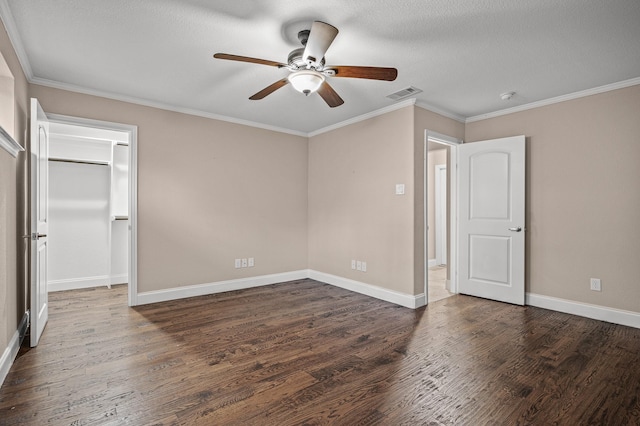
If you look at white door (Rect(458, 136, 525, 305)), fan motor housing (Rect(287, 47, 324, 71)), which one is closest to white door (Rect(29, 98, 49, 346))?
fan motor housing (Rect(287, 47, 324, 71))

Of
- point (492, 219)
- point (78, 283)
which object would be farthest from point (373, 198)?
point (78, 283)

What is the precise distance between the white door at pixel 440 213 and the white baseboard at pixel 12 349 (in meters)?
6.37

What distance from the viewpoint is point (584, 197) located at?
3572 millimetres

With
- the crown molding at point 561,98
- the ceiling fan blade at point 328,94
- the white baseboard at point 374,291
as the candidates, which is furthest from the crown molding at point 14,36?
the crown molding at point 561,98

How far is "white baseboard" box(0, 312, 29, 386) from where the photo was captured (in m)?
2.16

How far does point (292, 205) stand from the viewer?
534cm

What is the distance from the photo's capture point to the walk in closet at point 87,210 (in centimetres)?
462

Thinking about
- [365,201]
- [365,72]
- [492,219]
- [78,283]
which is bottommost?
[78,283]

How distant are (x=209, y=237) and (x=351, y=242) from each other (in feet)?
6.34

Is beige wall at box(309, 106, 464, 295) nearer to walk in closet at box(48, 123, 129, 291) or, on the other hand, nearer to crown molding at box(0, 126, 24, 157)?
walk in closet at box(48, 123, 129, 291)

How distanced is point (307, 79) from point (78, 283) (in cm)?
443

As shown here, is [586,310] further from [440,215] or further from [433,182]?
[433,182]

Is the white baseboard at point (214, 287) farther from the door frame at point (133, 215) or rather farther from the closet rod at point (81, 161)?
the closet rod at point (81, 161)

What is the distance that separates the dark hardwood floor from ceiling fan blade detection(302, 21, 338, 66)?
2172 mm
